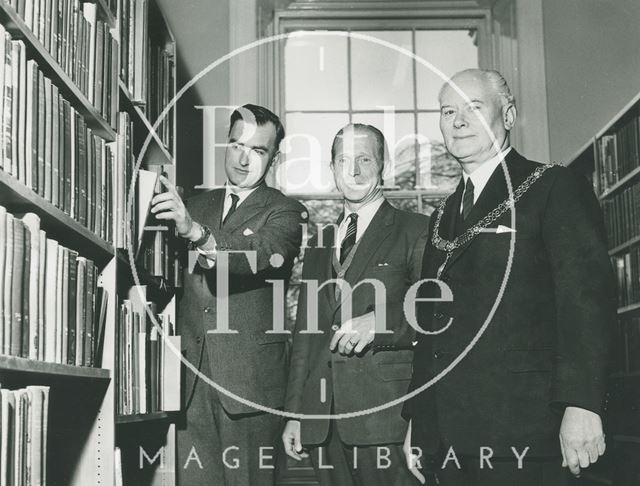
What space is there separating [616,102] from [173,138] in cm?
221

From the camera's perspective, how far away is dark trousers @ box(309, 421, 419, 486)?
238cm

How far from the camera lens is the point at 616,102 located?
420 centimetres

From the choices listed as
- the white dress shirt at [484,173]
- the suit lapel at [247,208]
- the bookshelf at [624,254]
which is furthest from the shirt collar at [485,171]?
the bookshelf at [624,254]

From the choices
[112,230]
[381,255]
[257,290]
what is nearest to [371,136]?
[381,255]

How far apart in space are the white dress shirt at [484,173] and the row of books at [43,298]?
98cm

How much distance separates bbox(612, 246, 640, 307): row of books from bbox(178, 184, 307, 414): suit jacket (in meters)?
1.66

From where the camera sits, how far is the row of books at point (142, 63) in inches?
105

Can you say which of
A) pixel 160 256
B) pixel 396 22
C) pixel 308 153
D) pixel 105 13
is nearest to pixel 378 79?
pixel 396 22

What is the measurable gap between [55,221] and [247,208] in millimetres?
950

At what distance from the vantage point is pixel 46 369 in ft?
5.85

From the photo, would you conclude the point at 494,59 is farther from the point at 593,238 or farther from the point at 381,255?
the point at 593,238

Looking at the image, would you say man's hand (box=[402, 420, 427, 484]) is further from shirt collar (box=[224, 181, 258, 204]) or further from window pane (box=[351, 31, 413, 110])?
window pane (box=[351, 31, 413, 110])

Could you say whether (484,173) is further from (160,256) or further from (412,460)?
(160,256)

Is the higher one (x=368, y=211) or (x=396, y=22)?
(x=396, y=22)
